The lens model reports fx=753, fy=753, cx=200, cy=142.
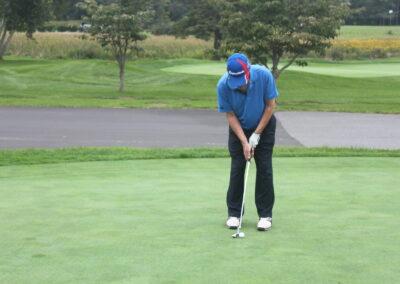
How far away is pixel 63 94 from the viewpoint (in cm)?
3130

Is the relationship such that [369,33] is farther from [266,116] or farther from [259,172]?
[266,116]

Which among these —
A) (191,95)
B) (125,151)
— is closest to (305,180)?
(125,151)

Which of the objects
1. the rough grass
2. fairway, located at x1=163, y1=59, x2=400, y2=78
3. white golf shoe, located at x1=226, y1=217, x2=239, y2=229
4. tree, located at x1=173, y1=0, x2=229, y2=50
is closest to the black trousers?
white golf shoe, located at x1=226, y1=217, x2=239, y2=229

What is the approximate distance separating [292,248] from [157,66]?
39374mm

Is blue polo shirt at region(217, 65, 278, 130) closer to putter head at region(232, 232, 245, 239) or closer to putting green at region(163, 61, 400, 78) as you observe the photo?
putter head at region(232, 232, 245, 239)

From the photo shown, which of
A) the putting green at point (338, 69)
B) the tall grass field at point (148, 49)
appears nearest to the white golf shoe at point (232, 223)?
the putting green at point (338, 69)

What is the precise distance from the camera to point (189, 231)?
6.54 m

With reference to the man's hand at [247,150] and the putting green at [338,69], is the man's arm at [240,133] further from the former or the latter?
the putting green at [338,69]

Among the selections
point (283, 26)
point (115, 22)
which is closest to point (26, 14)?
point (115, 22)

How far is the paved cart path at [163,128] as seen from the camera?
1853 cm

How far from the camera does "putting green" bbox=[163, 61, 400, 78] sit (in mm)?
39275

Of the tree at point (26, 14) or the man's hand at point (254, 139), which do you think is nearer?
the man's hand at point (254, 139)

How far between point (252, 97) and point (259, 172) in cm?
81

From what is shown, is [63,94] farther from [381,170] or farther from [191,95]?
[381,170]
